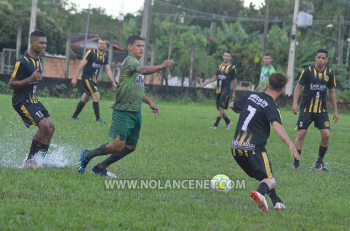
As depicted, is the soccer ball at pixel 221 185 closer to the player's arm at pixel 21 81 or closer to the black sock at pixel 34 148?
the black sock at pixel 34 148

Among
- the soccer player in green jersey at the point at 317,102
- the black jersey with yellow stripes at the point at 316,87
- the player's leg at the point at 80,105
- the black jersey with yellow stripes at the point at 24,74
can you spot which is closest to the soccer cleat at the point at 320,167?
the soccer player in green jersey at the point at 317,102

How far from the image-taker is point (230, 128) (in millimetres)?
13484

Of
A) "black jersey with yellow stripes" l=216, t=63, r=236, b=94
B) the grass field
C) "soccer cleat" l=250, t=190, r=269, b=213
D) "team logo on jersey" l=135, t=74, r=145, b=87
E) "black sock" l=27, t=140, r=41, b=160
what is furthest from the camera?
"black jersey with yellow stripes" l=216, t=63, r=236, b=94

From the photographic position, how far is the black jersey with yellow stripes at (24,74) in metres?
6.10

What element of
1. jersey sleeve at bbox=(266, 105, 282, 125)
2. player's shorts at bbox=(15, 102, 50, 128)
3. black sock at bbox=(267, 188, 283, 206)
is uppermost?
jersey sleeve at bbox=(266, 105, 282, 125)

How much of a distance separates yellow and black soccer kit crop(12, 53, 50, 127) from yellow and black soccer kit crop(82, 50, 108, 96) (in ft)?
19.2

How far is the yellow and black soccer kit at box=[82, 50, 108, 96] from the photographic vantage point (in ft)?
39.8

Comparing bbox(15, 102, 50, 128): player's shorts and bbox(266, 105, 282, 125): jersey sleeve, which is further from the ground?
bbox(266, 105, 282, 125): jersey sleeve

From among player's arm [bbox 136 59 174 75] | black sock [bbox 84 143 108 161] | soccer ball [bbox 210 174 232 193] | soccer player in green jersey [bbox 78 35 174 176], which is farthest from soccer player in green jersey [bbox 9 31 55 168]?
soccer ball [bbox 210 174 232 193]

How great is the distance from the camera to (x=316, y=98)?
25.7ft

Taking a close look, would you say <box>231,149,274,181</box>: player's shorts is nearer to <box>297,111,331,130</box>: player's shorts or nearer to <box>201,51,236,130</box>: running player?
<box>297,111,331,130</box>: player's shorts

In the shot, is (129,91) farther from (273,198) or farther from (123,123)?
(273,198)

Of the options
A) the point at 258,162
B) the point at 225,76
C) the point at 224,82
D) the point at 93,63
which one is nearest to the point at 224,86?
the point at 224,82

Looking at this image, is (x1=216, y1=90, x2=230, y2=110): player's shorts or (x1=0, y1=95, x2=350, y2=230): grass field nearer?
(x1=0, y1=95, x2=350, y2=230): grass field
